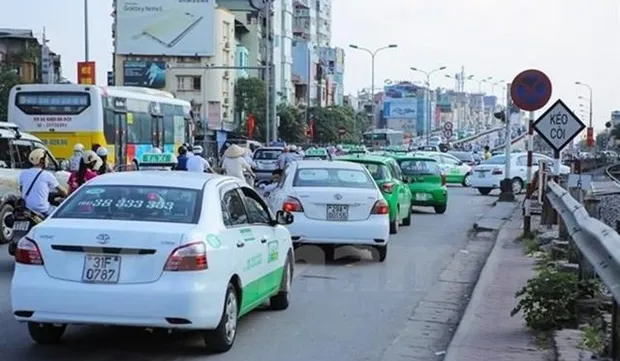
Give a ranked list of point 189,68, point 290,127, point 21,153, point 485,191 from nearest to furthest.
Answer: point 21,153
point 485,191
point 189,68
point 290,127

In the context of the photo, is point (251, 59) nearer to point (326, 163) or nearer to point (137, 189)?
point (326, 163)

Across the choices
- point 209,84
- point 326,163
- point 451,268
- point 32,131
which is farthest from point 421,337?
point 209,84

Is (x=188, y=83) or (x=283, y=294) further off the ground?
(x=188, y=83)

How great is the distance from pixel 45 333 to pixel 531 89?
11689 millimetres

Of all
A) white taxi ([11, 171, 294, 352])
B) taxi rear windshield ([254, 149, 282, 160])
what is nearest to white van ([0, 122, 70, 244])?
white taxi ([11, 171, 294, 352])

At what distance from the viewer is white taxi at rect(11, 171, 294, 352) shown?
304 inches

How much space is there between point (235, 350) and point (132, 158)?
882 inches

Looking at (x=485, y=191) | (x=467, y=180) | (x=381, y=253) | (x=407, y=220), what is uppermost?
(x=381, y=253)

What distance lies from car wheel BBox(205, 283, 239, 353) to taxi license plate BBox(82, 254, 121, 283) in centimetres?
100

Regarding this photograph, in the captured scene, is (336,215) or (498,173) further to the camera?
(498,173)

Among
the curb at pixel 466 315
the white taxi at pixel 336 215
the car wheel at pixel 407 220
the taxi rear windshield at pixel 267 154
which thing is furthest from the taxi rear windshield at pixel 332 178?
the taxi rear windshield at pixel 267 154

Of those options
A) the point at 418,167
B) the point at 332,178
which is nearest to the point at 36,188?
the point at 332,178

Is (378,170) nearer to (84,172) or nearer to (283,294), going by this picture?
(84,172)

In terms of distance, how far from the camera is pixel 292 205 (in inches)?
585
